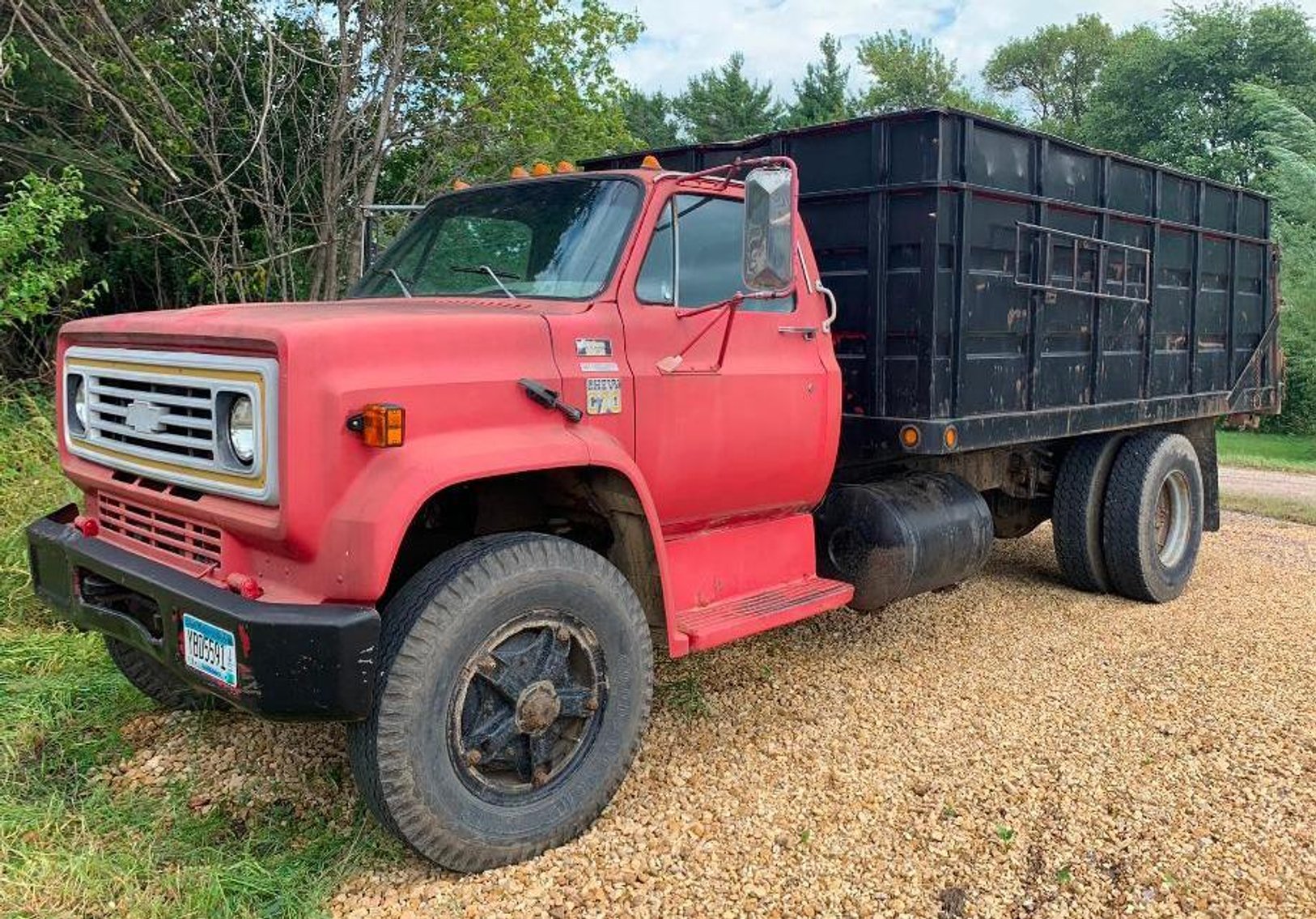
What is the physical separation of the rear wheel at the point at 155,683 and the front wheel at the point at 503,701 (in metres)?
1.49

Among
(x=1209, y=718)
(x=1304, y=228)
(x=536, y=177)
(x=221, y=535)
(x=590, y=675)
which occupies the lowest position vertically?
(x=1209, y=718)

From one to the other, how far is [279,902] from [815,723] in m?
2.28

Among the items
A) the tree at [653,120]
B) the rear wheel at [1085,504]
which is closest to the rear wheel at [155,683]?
the rear wheel at [1085,504]

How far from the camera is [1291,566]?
7.44 m

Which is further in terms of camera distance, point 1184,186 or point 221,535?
point 1184,186

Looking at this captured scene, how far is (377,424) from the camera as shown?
111 inches

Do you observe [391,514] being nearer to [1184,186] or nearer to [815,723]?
[815,723]

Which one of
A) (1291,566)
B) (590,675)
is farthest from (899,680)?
(1291,566)

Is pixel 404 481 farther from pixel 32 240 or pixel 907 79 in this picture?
pixel 907 79

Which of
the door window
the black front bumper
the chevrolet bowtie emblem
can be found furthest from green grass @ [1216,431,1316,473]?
the chevrolet bowtie emblem

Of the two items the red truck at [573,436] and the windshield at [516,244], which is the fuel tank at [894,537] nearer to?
the red truck at [573,436]

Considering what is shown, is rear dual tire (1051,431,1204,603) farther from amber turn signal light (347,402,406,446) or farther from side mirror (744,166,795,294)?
amber turn signal light (347,402,406,446)

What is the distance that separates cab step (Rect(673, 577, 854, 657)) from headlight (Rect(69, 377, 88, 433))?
2.27m

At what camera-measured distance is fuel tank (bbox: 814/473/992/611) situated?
482 cm
